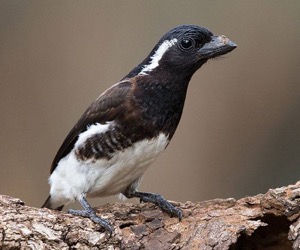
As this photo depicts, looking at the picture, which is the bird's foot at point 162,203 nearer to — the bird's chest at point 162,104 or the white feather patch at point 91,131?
the bird's chest at point 162,104

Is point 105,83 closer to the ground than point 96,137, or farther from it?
farther from it

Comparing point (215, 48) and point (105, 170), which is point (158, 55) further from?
point (105, 170)

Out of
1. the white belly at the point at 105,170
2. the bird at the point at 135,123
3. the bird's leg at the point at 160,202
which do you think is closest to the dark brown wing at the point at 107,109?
the bird at the point at 135,123

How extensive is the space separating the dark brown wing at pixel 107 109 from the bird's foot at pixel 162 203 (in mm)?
479

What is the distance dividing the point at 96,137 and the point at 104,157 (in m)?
0.11

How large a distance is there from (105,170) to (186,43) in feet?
2.58

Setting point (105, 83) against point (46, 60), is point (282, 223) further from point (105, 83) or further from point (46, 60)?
point (46, 60)

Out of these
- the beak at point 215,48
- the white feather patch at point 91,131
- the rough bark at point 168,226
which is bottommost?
the rough bark at point 168,226

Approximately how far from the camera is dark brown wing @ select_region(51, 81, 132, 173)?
405cm

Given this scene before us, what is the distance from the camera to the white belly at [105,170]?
4.02 metres

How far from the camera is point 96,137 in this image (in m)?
4.04

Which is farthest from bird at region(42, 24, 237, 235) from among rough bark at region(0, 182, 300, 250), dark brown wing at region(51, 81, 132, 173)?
rough bark at region(0, 182, 300, 250)

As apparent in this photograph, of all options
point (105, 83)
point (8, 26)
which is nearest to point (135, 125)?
point (105, 83)

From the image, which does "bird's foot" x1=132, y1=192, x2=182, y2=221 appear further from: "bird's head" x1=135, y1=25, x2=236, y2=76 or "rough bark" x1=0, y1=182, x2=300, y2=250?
"bird's head" x1=135, y1=25, x2=236, y2=76
